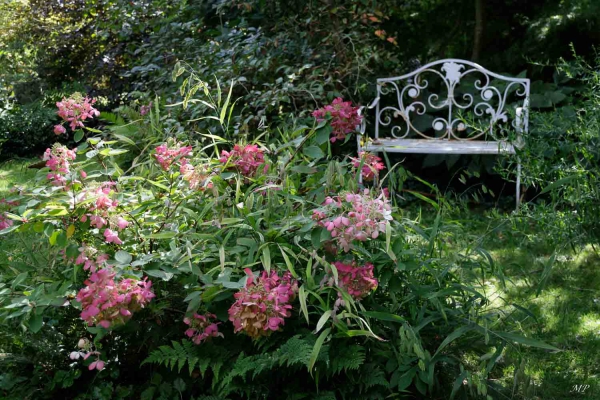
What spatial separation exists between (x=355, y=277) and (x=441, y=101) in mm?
3676

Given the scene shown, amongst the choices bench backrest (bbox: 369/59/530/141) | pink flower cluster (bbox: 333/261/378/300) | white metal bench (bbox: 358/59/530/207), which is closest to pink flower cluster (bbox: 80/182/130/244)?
pink flower cluster (bbox: 333/261/378/300)

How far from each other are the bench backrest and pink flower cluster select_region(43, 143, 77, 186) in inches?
127

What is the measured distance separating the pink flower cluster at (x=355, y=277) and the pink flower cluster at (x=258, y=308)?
0.60 ft

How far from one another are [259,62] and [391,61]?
1156 mm

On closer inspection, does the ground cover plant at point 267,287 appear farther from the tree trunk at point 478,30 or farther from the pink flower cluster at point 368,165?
the tree trunk at point 478,30

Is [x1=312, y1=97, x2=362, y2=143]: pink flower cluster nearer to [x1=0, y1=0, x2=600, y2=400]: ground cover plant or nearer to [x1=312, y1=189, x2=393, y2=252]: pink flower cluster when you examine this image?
[x1=0, y1=0, x2=600, y2=400]: ground cover plant

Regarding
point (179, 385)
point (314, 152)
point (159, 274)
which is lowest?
point (179, 385)

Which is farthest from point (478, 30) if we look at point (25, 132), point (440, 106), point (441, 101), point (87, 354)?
point (87, 354)

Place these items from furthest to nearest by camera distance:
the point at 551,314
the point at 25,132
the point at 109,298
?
1. the point at 25,132
2. the point at 551,314
3. the point at 109,298

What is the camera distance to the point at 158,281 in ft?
7.25

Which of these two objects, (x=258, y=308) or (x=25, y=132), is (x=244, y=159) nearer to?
(x=258, y=308)

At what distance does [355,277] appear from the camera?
2041mm

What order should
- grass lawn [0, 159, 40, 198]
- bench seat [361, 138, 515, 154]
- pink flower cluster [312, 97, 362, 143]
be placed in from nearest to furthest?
pink flower cluster [312, 97, 362, 143], bench seat [361, 138, 515, 154], grass lawn [0, 159, 40, 198]

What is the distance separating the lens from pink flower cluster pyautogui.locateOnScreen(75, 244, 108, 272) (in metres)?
2.00
